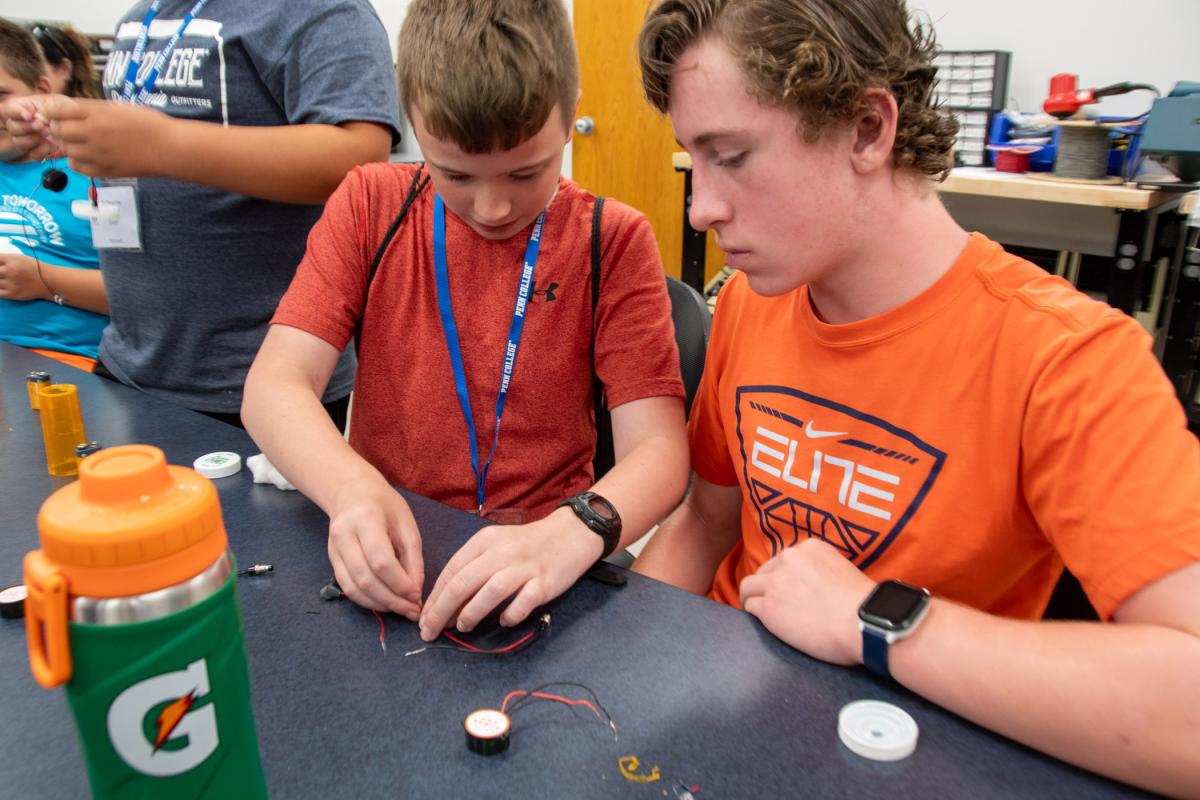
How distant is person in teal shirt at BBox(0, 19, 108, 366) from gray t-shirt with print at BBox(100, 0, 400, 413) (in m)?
0.43

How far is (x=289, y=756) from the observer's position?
641 millimetres

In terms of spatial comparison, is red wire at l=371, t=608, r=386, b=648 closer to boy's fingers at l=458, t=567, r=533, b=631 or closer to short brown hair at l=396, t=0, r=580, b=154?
boy's fingers at l=458, t=567, r=533, b=631

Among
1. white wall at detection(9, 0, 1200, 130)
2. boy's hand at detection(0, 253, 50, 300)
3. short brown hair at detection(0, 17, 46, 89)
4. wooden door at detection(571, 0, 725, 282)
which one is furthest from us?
wooden door at detection(571, 0, 725, 282)

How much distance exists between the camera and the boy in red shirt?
3.34 feet

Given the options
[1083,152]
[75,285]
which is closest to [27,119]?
[75,285]

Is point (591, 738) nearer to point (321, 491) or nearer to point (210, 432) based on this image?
point (321, 491)

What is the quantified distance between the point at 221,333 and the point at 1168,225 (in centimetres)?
→ 296

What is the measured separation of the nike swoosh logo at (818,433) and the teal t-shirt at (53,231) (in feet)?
5.79

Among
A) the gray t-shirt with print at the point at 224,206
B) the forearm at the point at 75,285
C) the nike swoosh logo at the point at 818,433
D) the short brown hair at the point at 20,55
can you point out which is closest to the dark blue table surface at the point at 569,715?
the nike swoosh logo at the point at 818,433

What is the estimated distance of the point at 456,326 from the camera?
1.23 metres

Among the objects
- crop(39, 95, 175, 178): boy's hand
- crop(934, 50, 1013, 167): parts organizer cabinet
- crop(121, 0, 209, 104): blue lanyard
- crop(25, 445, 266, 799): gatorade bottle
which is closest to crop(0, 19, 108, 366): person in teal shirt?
crop(121, 0, 209, 104): blue lanyard

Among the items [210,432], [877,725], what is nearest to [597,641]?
[877,725]

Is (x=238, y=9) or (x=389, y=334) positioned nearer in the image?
(x=389, y=334)

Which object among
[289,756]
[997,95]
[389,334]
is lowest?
[289,756]
